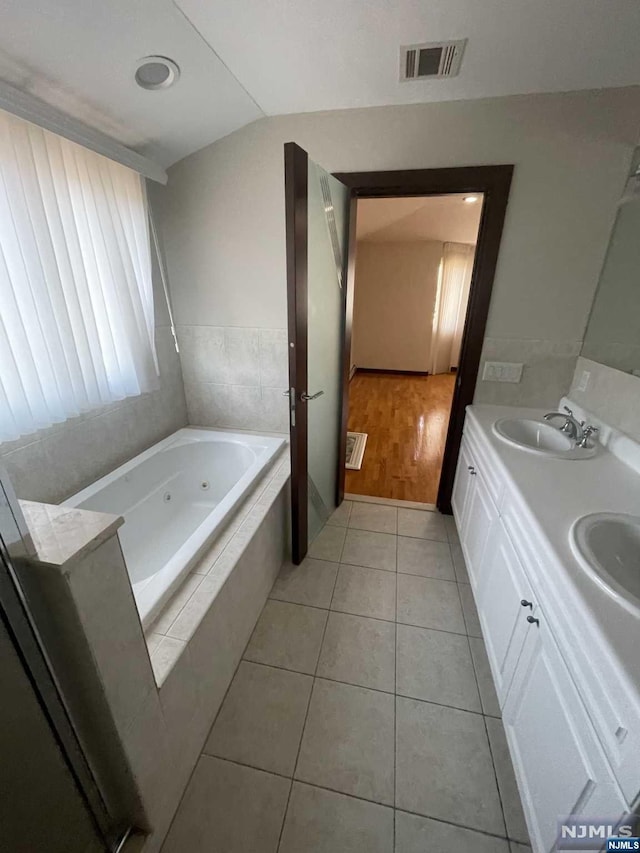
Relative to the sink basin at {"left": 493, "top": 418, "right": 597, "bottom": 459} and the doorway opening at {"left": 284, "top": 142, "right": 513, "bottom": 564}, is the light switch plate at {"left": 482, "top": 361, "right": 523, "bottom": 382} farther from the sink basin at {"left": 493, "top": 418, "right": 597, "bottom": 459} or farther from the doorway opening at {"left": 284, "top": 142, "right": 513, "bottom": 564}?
the sink basin at {"left": 493, "top": 418, "right": 597, "bottom": 459}

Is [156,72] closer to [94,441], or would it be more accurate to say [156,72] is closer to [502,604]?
[94,441]

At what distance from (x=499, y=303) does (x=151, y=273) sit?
1983mm

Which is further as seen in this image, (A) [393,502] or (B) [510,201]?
(A) [393,502]

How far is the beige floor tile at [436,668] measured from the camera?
4.28ft

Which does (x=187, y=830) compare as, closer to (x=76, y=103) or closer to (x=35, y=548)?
(x=35, y=548)

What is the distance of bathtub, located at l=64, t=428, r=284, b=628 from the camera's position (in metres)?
1.35

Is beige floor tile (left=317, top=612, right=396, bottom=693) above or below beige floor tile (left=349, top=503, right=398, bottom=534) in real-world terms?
below

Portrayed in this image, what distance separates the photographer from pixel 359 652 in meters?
1.46

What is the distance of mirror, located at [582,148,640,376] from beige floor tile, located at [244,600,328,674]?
5.77ft

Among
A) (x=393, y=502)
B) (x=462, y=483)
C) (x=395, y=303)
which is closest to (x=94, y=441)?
(x=393, y=502)

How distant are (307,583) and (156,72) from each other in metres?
2.34

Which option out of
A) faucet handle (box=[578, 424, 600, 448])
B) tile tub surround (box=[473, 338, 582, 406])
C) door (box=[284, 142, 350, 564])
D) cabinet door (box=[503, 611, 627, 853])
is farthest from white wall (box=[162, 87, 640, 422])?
cabinet door (box=[503, 611, 627, 853])

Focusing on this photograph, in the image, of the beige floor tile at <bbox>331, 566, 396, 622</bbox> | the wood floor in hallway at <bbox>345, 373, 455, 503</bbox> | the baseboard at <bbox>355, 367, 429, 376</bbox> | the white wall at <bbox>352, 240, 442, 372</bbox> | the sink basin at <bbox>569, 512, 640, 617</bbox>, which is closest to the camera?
the sink basin at <bbox>569, 512, 640, 617</bbox>

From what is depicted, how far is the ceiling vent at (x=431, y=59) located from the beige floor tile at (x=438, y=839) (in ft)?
8.54
